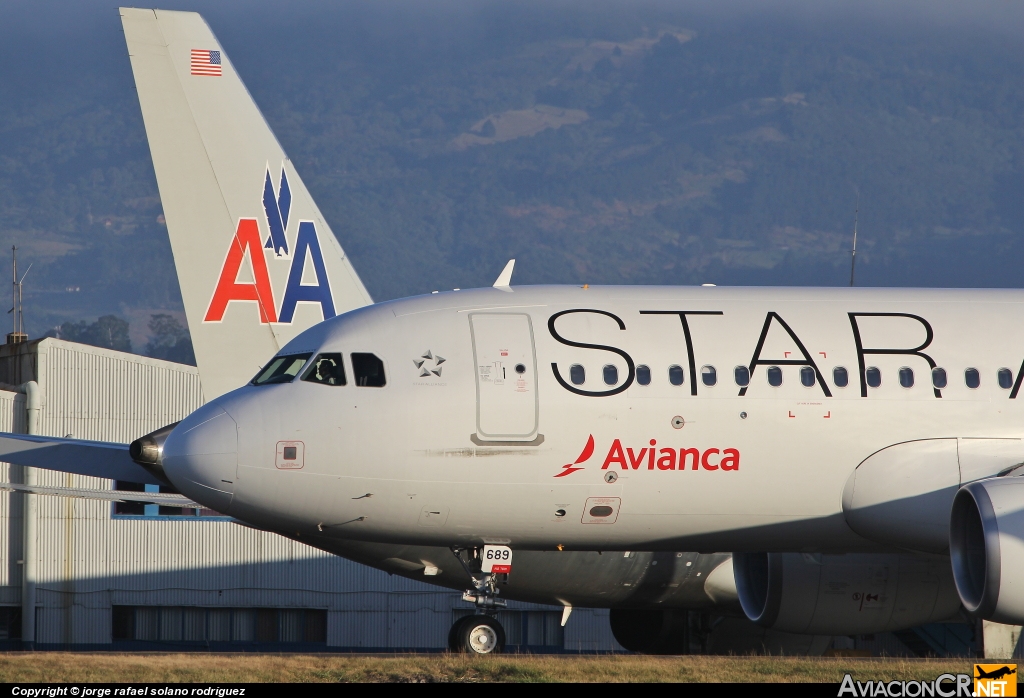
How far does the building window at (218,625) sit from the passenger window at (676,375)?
2021 cm

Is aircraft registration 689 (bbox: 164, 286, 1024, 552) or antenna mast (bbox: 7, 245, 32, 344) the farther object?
antenna mast (bbox: 7, 245, 32, 344)

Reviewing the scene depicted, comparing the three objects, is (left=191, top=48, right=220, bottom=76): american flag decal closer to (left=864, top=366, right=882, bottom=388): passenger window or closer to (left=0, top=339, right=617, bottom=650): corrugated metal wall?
(left=0, top=339, right=617, bottom=650): corrugated metal wall

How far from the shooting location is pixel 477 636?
14.7 meters

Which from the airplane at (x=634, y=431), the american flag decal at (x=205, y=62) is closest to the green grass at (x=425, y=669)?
the airplane at (x=634, y=431)

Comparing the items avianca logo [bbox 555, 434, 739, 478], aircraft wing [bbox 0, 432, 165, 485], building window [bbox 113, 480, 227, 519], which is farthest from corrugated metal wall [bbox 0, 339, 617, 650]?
avianca logo [bbox 555, 434, 739, 478]

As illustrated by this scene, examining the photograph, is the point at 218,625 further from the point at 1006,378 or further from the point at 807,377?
the point at 1006,378

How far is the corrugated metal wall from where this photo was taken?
30016 mm

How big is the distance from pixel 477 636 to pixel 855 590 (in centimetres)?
557

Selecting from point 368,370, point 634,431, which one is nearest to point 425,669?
point 368,370

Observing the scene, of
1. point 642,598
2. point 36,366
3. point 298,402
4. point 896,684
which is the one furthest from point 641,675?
point 36,366

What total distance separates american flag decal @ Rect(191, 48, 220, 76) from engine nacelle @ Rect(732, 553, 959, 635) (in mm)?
11849

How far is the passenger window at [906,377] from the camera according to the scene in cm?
1505

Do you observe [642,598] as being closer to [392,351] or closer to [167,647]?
[392,351]

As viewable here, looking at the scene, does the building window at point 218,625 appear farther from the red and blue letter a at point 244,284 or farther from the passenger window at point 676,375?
the passenger window at point 676,375
